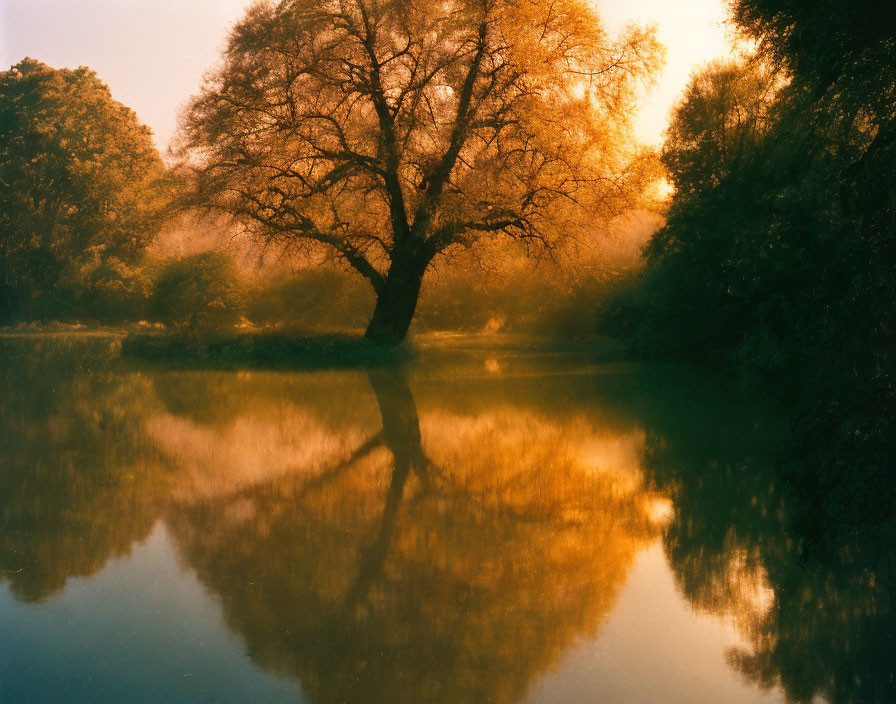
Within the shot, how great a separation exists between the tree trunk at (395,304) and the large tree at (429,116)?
1.17 meters

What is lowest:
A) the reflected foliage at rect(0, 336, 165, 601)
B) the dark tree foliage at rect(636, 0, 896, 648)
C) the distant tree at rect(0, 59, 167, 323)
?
the reflected foliage at rect(0, 336, 165, 601)

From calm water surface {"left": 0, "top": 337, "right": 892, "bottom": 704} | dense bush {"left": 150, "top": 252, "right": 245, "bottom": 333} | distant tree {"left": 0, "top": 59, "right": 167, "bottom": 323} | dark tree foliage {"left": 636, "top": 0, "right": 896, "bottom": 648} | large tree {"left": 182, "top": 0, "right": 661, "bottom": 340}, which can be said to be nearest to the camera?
calm water surface {"left": 0, "top": 337, "right": 892, "bottom": 704}

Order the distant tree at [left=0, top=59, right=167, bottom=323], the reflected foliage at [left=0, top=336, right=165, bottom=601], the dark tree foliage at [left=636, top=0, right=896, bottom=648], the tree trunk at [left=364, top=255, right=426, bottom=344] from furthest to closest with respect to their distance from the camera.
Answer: the distant tree at [left=0, top=59, right=167, bottom=323] → the tree trunk at [left=364, top=255, right=426, bottom=344] → the reflected foliage at [left=0, top=336, right=165, bottom=601] → the dark tree foliage at [left=636, top=0, right=896, bottom=648]

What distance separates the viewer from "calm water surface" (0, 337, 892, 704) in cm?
330

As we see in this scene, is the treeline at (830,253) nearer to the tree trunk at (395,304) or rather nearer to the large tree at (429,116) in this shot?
the large tree at (429,116)

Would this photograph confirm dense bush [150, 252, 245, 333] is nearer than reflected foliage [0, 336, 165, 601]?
No

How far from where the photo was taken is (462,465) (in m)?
7.56

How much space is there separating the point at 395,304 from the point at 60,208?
18775 mm

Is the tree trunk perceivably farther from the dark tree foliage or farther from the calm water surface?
the calm water surface

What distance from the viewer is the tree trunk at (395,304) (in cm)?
2197

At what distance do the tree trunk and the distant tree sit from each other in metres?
13.3

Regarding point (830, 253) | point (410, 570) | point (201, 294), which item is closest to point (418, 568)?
point (410, 570)

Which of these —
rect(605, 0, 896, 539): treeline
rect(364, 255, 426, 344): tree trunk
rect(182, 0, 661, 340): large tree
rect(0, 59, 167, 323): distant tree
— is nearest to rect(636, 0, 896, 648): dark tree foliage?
rect(605, 0, 896, 539): treeline

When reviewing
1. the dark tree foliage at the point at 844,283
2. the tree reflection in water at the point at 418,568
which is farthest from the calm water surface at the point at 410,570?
the dark tree foliage at the point at 844,283
